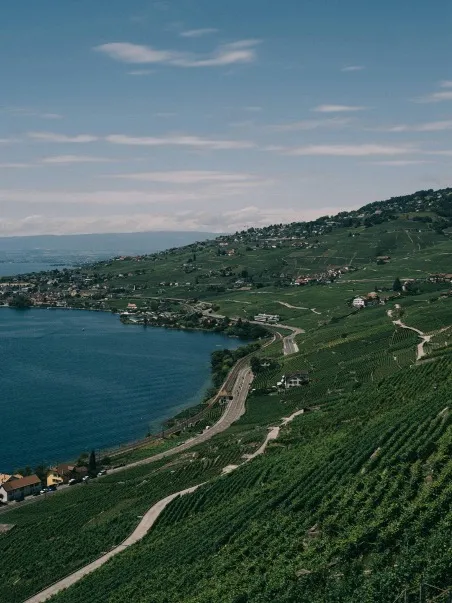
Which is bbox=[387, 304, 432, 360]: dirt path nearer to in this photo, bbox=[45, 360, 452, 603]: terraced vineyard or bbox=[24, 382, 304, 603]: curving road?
bbox=[45, 360, 452, 603]: terraced vineyard

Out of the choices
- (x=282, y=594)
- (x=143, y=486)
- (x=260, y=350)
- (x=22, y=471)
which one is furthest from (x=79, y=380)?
(x=282, y=594)

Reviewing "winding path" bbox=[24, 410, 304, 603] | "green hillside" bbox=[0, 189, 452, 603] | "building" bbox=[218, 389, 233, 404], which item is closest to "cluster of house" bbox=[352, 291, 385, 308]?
"green hillside" bbox=[0, 189, 452, 603]

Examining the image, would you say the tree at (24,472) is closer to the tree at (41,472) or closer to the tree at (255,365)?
the tree at (41,472)

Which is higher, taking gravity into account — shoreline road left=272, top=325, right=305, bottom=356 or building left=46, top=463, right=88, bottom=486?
shoreline road left=272, top=325, right=305, bottom=356

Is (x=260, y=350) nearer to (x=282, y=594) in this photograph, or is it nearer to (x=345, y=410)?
(x=345, y=410)

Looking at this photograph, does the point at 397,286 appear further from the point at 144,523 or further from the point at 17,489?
the point at 144,523

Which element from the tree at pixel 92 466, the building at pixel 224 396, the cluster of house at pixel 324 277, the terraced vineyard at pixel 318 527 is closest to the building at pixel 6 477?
the tree at pixel 92 466

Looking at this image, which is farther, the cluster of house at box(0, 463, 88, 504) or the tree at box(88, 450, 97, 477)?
the tree at box(88, 450, 97, 477)

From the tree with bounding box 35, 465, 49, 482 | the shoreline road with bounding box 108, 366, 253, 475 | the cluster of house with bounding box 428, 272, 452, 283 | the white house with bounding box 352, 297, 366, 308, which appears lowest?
Answer: the tree with bounding box 35, 465, 49, 482
